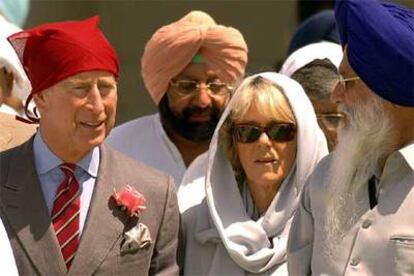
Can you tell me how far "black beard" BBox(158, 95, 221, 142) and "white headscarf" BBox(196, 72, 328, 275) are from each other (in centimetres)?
85

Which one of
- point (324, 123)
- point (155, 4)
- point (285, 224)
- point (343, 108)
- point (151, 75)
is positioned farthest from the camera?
point (155, 4)

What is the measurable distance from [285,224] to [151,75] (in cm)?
149

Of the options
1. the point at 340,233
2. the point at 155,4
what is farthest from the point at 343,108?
the point at 155,4

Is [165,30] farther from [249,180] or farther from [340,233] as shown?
[340,233]

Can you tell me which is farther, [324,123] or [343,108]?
[324,123]

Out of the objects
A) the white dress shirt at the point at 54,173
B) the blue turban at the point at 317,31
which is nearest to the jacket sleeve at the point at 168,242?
the white dress shirt at the point at 54,173

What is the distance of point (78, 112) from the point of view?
465 centimetres

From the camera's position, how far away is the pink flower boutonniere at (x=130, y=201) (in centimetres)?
466

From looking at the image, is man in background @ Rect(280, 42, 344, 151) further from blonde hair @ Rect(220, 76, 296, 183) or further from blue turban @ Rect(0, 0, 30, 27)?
blue turban @ Rect(0, 0, 30, 27)

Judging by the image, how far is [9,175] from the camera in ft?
15.5

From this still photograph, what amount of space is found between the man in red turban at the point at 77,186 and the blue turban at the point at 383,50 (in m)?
0.87

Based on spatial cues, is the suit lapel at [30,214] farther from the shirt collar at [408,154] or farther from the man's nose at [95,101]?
the shirt collar at [408,154]

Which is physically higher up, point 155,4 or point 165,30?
point 165,30

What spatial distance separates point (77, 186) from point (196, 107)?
1319mm
